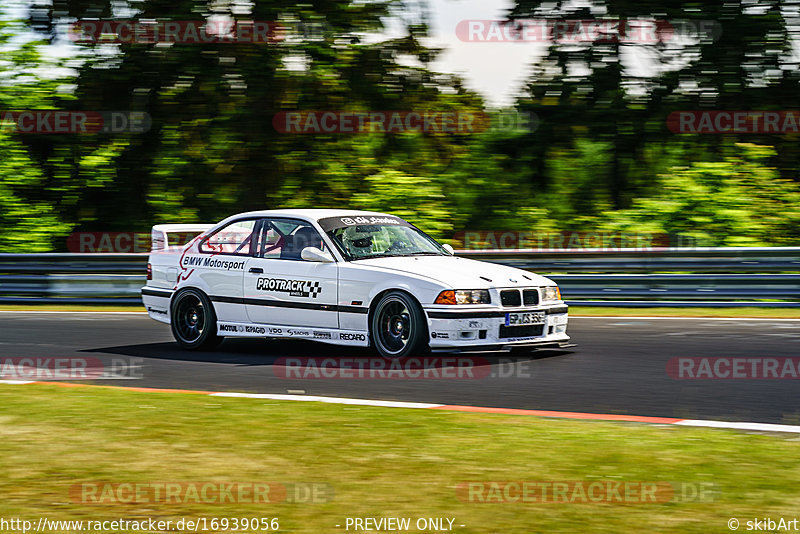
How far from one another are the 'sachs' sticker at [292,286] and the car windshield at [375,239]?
0.44 m

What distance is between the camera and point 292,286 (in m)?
11.0

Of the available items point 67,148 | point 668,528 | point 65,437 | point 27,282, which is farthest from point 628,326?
point 67,148

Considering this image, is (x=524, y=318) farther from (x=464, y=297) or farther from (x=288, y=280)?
(x=288, y=280)

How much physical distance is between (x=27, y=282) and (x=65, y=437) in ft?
42.9

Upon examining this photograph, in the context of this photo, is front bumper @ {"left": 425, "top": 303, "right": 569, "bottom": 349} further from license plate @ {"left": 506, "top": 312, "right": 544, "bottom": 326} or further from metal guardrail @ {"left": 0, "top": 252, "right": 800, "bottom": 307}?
metal guardrail @ {"left": 0, "top": 252, "right": 800, "bottom": 307}

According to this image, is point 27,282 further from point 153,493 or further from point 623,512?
point 623,512

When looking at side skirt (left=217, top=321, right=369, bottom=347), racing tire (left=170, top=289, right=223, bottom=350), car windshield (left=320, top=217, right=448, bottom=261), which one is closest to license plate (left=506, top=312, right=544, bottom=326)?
side skirt (left=217, top=321, right=369, bottom=347)

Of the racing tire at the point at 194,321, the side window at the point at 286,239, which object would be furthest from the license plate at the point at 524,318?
the racing tire at the point at 194,321

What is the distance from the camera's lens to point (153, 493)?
5.19 m

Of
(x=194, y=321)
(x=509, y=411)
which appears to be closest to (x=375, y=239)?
(x=194, y=321)

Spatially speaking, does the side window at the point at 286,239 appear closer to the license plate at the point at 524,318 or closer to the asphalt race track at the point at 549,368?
the asphalt race track at the point at 549,368

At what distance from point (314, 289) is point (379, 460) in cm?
504

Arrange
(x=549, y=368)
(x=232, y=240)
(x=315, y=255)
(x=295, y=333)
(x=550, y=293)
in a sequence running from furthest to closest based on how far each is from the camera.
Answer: (x=232, y=240) < (x=295, y=333) < (x=315, y=255) < (x=550, y=293) < (x=549, y=368)

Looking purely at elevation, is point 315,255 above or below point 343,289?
above
